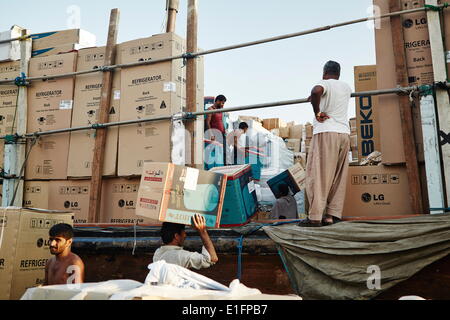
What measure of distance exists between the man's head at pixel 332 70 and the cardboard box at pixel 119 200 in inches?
98.1

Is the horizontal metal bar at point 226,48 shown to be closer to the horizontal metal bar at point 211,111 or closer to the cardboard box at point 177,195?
the horizontal metal bar at point 211,111

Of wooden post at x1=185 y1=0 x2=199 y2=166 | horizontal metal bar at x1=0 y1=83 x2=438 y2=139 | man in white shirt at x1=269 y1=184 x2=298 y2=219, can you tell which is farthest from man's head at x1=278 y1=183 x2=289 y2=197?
horizontal metal bar at x1=0 y1=83 x2=438 y2=139

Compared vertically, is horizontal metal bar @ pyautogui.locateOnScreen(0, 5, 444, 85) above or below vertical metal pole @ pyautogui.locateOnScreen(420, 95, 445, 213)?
above

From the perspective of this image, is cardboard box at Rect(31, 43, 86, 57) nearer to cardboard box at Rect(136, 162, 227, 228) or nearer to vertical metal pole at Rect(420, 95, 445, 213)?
cardboard box at Rect(136, 162, 227, 228)

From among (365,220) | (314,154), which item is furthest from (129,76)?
(365,220)

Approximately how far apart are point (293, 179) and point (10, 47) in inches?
175

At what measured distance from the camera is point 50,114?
5.31m

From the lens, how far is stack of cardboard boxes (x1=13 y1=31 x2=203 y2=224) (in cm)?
471

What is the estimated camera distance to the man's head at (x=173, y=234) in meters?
3.25

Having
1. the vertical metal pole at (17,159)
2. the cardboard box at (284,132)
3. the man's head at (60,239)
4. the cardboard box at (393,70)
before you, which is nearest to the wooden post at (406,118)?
the cardboard box at (393,70)

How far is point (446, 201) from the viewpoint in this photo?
3.36m

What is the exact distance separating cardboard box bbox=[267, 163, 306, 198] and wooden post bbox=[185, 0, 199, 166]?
1485 millimetres

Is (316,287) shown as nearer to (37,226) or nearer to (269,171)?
(37,226)

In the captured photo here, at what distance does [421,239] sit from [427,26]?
84.1 inches
